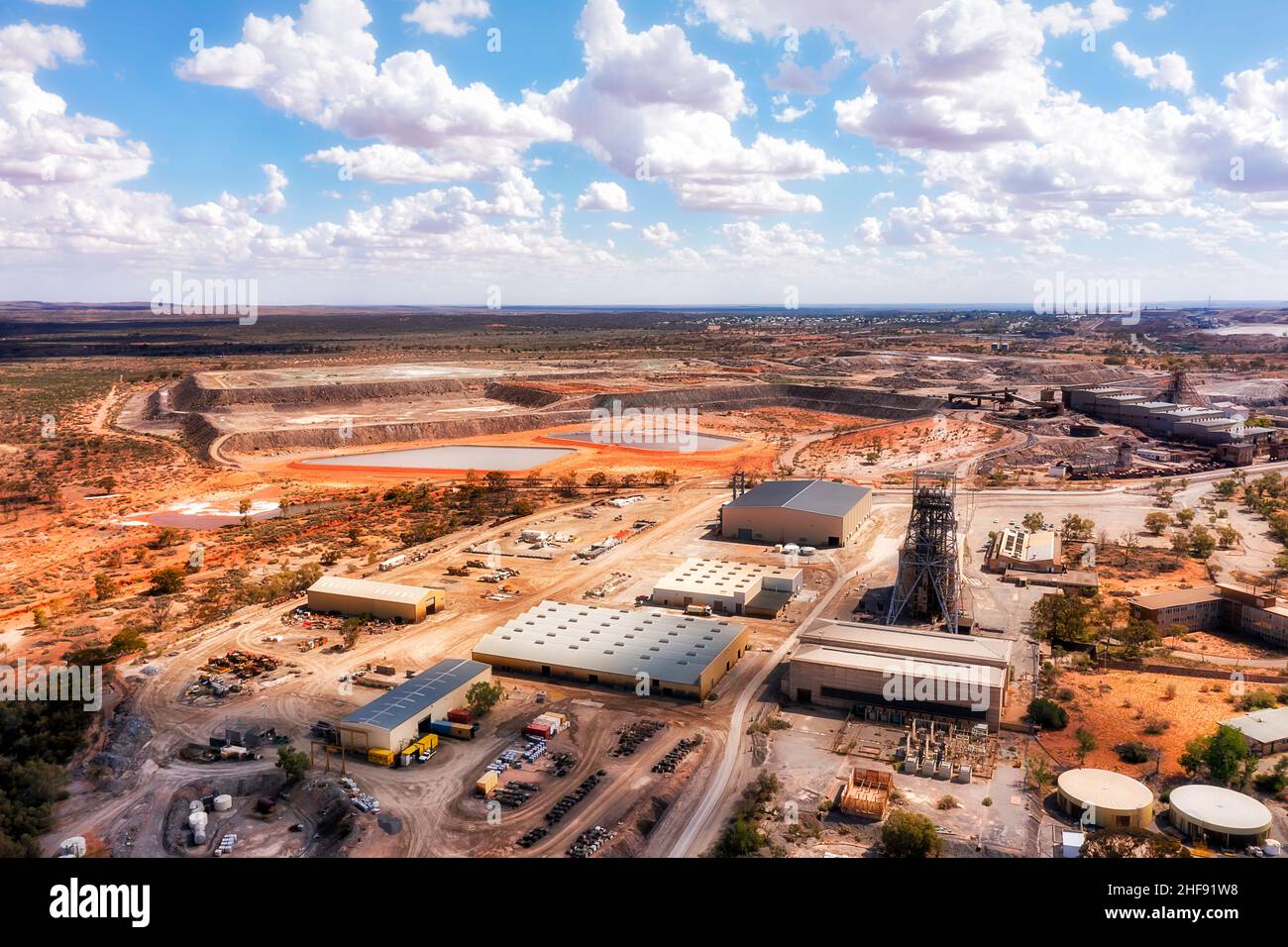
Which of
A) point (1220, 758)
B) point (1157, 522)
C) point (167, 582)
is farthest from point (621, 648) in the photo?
point (1157, 522)

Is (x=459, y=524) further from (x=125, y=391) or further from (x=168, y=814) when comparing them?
(x=125, y=391)

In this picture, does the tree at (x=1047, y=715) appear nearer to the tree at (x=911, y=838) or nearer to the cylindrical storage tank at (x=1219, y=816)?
the cylindrical storage tank at (x=1219, y=816)

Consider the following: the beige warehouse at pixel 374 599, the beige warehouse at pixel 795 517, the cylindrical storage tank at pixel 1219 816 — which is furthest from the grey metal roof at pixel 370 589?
the cylindrical storage tank at pixel 1219 816

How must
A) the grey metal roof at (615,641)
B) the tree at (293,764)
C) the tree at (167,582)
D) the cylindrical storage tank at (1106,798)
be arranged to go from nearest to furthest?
the cylindrical storage tank at (1106,798), the tree at (293,764), the grey metal roof at (615,641), the tree at (167,582)

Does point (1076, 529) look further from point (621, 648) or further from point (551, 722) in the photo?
point (551, 722)

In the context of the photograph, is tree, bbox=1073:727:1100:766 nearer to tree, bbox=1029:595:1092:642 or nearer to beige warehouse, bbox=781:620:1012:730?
beige warehouse, bbox=781:620:1012:730

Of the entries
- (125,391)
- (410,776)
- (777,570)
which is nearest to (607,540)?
(777,570)

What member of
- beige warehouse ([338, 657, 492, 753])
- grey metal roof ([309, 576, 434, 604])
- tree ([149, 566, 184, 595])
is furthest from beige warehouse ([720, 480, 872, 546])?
tree ([149, 566, 184, 595])
